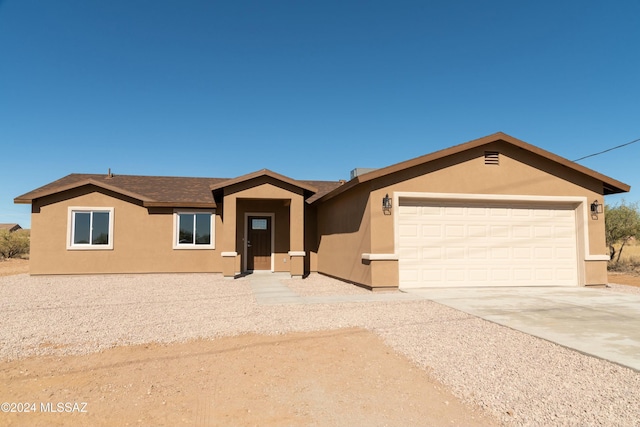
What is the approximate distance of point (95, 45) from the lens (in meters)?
11.7

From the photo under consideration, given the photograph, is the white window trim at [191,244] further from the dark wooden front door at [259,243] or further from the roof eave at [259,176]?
the roof eave at [259,176]

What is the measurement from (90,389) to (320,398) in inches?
86.5

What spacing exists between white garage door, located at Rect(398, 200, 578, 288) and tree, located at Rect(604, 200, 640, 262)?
34.4ft

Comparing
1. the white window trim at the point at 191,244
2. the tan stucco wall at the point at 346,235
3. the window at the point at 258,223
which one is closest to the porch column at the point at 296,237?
Answer: the tan stucco wall at the point at 346,235

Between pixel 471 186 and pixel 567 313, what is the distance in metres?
4.51

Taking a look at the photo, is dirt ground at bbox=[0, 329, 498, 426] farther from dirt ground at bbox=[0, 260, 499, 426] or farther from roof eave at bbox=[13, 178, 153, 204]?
roof eave at bbox=[13, 178, 153, 204]

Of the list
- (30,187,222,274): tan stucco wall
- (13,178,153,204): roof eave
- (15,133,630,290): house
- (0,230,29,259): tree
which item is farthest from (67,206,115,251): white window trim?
(0,230,29,259): tree

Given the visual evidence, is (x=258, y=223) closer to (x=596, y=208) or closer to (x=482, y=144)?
(x=482, y=144)

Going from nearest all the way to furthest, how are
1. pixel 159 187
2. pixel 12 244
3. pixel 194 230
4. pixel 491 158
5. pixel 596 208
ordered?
pixel 491 158 → pixel 596 208 → pixel 194 230 → pixel 159 187 → pixel 12 244

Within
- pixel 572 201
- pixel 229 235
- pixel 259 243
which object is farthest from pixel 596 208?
pixel 259 243

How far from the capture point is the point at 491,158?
10.6m

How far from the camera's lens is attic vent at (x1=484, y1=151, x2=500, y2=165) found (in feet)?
34.8

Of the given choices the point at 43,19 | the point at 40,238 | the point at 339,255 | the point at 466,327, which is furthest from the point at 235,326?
the point at 40,238

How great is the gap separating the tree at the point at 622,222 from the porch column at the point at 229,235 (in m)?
18.3
